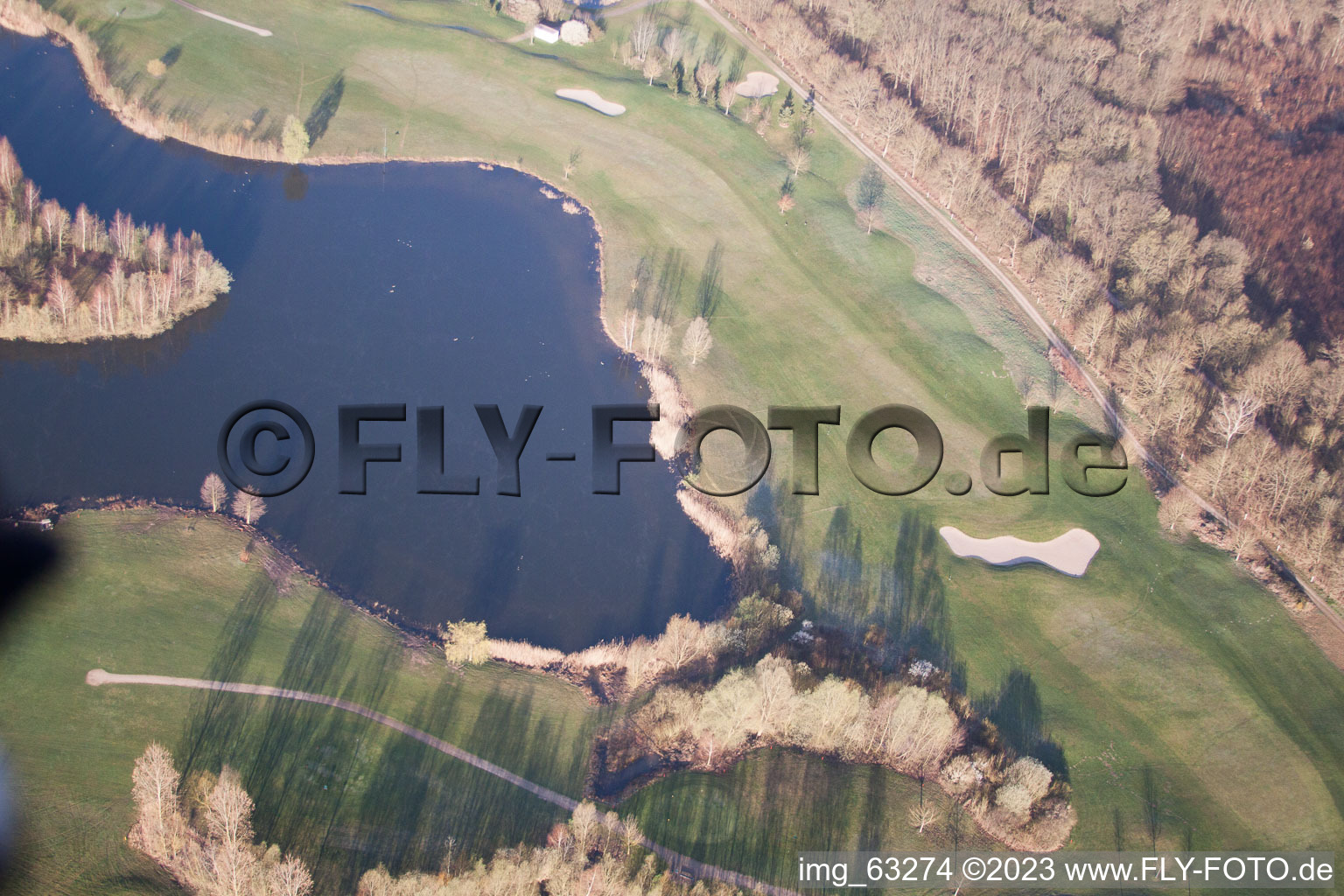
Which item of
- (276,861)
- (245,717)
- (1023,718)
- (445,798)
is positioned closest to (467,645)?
(445,798)

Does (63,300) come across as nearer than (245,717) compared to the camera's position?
No

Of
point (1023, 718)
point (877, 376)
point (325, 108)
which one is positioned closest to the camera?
point (1023, 718)

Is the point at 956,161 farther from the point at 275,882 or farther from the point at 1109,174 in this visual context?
the point at 275,882

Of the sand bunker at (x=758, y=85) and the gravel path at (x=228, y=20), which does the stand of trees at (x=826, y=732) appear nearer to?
the sand bunker at (x=758, y=85)

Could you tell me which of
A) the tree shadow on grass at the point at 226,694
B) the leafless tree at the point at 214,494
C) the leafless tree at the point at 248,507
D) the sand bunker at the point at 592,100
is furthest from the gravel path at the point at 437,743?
the sand bunker at the point at 592,100

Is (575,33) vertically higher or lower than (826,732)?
higher

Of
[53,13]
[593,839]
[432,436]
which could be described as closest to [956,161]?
[432,436]

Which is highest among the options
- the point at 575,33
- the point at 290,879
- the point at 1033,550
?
the point at 575,33

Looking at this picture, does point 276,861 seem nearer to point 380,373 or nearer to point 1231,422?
point 380,373
